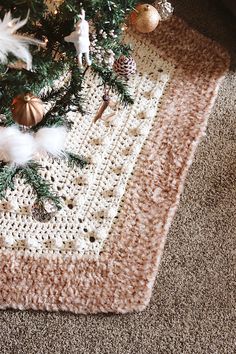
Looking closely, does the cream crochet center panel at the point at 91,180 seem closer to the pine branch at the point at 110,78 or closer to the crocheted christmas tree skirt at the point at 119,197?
the crocheted christmas tree skirt at the point at 119,197

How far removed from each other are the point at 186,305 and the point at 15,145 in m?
0.52

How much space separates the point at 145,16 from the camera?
1100mm

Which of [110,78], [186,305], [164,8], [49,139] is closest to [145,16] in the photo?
[164,8]

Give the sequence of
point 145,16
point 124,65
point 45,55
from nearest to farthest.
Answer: point 45,55 < point 145,16 < point 124,65

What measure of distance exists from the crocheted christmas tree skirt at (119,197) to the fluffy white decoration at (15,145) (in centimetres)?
29

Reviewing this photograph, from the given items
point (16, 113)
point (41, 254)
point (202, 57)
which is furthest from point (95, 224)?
point (202, 57)

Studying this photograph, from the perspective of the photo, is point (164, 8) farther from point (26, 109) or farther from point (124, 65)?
point (26, 109)

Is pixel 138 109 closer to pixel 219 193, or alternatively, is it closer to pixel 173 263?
pixel 219 193

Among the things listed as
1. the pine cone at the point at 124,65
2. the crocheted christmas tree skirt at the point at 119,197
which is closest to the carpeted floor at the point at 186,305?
the crocheted christmas tree skirt at the point at 119,197

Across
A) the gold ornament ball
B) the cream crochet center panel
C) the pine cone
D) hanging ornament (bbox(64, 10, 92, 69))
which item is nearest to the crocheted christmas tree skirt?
the cream crochet center panel

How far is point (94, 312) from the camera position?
42.1 inches

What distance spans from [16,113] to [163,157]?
48 centimetres

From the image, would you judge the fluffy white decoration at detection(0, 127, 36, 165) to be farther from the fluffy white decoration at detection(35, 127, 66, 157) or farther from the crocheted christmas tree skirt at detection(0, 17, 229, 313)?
the crocheted christmas tree skirt at detection(0, 17, 229, 313)

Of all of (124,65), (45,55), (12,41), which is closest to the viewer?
(12,41)
